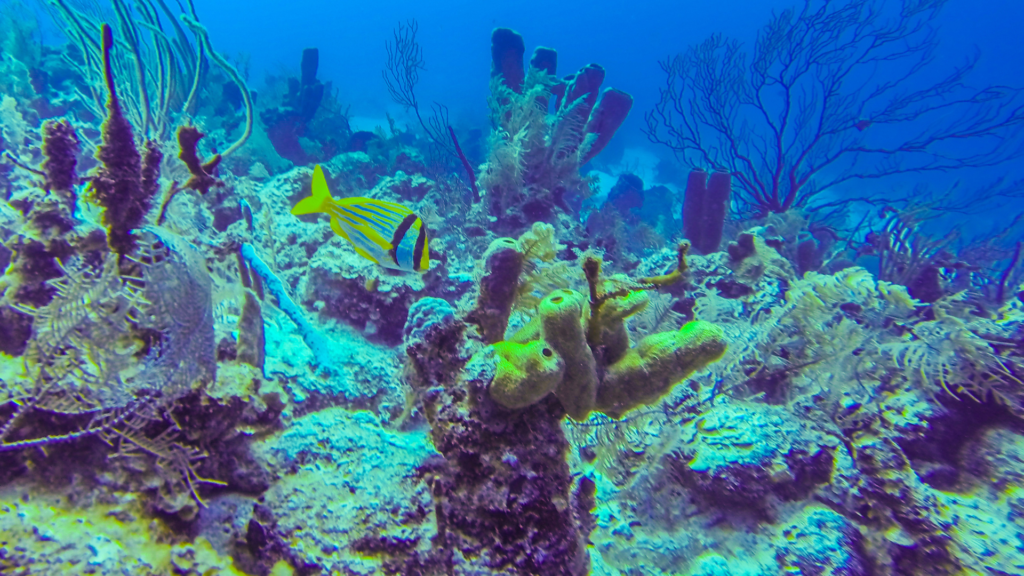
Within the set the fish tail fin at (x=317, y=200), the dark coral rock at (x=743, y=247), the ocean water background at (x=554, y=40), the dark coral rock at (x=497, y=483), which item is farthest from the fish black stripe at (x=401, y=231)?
the ocean water background at (x=554, y=40)

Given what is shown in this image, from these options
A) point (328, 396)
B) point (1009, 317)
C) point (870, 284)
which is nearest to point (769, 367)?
point (870, 284)

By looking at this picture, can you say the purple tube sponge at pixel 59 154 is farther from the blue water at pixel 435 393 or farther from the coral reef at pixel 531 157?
the coral reef at pixel 531 157

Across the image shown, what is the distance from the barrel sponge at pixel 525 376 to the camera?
1663 millimetres

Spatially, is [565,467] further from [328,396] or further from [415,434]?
[328,396]

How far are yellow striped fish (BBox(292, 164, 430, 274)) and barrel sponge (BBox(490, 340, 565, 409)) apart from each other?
793 millimetres

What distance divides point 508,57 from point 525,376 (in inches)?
397

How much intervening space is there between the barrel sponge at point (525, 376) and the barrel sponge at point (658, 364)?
471mm

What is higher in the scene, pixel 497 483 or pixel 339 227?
pixel 339 227

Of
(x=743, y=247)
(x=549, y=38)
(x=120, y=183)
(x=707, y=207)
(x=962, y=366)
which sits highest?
(x=549, y=38)

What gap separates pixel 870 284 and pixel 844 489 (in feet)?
8.08

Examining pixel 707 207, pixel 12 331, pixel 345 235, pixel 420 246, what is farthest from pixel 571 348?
pixel 707 207

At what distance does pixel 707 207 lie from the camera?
311 inches

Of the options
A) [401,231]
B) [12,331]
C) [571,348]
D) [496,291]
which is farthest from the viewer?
[496,291]

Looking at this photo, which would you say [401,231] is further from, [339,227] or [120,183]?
[120,183]
